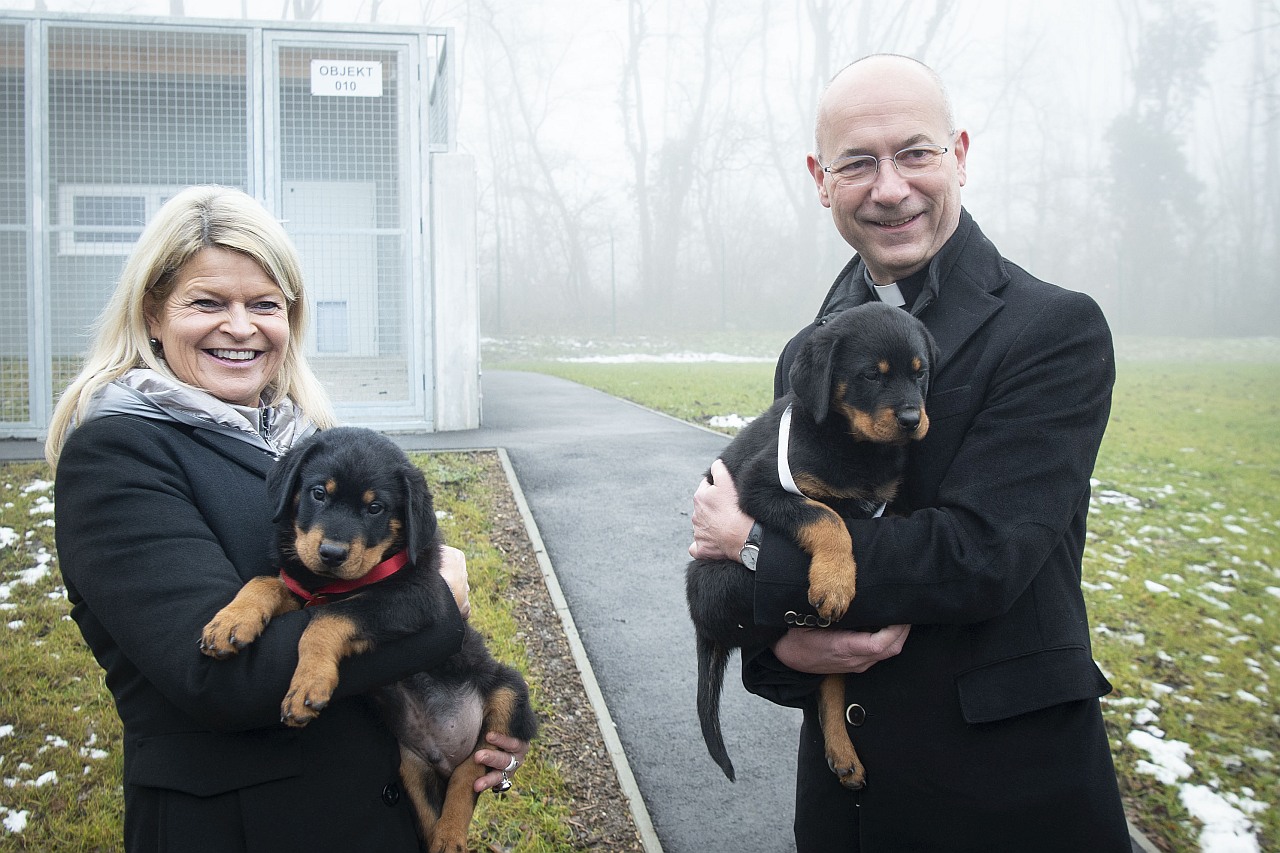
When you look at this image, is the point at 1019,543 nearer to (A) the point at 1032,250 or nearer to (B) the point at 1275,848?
(B) the point at 1275,848

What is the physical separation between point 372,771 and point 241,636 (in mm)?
438

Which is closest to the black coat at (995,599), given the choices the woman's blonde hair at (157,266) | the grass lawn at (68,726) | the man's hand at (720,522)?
the man's hand at (720,522)

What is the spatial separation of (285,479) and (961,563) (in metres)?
1.37

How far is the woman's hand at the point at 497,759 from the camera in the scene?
7.18 ft

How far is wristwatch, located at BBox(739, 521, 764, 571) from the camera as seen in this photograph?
1.83m

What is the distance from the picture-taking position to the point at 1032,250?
58.2 ft

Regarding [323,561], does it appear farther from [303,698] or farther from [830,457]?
[830,457]

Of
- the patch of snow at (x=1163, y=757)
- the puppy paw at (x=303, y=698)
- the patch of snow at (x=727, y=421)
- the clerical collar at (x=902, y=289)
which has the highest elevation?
the clerical collar at (x=902, y=289)

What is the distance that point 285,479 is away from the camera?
1.85m

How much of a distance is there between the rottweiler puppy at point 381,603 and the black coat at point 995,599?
2.67 ft

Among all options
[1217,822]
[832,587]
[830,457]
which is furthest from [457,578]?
[1217,822]

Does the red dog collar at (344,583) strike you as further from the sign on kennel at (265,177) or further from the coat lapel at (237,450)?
the sign on kennel at (265,177)

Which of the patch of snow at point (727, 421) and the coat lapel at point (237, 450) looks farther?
the patch of snow at point (727, 421)

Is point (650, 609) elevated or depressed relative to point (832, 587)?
depressed
